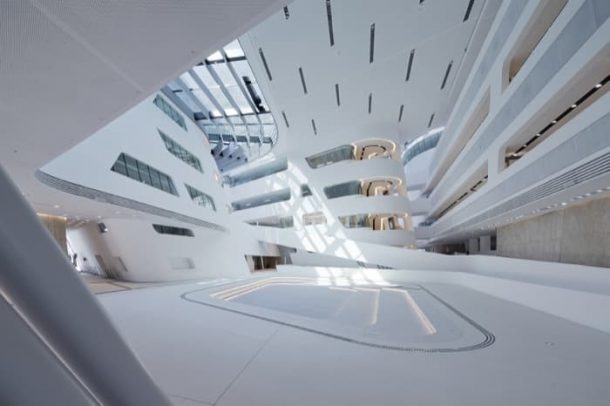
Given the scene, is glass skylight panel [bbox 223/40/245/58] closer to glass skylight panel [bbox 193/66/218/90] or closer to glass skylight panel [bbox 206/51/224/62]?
glass skylight panel [bbox 206/51/224/62]

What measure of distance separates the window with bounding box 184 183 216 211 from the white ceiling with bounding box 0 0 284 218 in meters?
13.6

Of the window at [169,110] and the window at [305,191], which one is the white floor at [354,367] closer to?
the window at [169,110]

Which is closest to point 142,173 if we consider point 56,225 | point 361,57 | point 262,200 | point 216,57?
point 56,225

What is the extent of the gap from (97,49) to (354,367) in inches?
178

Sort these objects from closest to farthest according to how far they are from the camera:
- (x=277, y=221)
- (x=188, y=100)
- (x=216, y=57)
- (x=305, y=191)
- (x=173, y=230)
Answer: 1. (x=216, y=57)
2. (x=173, y=230)
3. (x=188, y=100)
4. (x=305, y=191)
5. (x=277, y=221)

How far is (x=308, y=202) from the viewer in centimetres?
2378

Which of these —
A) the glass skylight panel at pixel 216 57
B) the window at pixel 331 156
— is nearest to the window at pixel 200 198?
the glass skylight panel at pixel 216 57

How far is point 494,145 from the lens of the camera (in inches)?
480

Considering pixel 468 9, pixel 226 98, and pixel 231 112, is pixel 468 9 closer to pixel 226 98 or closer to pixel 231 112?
pixel 226 98

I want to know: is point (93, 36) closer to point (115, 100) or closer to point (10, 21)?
point (10, 21)

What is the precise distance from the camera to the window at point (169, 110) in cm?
1750

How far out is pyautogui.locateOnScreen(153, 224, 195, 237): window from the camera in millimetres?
15393

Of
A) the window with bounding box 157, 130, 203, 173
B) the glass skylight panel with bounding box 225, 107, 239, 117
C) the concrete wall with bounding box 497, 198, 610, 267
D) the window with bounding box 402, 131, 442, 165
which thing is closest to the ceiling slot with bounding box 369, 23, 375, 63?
the concrete wall with bounding box 497, 198, 610, 267

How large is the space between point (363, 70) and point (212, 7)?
12.7 m
